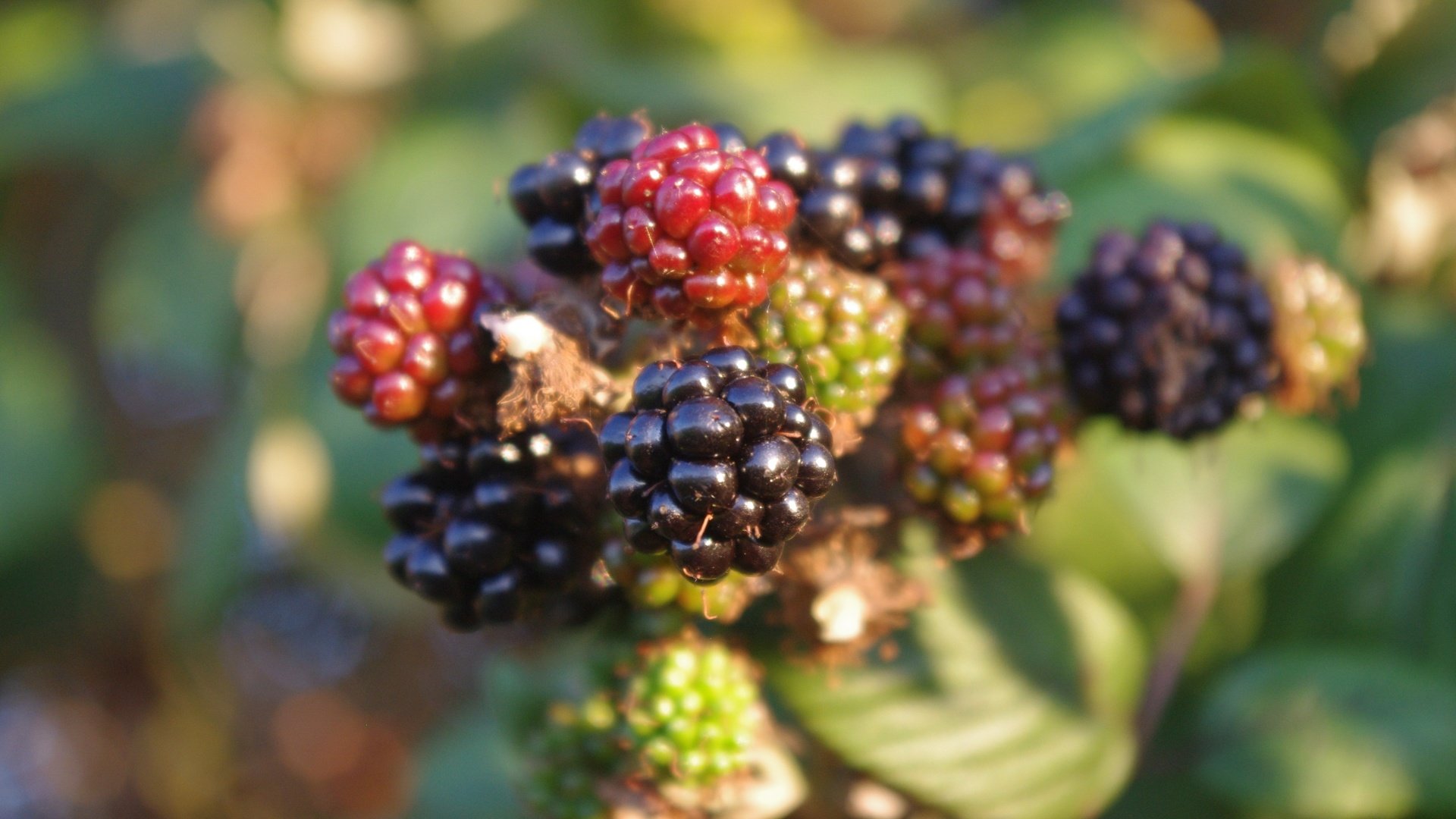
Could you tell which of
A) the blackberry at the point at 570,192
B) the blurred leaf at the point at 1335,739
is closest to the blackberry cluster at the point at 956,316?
the blackberry at the point at 570,192

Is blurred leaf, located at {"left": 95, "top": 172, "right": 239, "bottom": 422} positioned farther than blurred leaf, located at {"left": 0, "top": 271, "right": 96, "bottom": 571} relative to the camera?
No

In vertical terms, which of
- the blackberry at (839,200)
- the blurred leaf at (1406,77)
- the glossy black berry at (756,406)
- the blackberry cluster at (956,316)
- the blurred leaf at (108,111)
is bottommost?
the glossy black berry at (756,406)

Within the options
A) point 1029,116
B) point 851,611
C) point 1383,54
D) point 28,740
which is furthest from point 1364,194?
point 28,740

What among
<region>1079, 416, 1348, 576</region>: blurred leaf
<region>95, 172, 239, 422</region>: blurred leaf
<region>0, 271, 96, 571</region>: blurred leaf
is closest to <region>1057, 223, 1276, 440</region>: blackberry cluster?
<region>1079, 416, 1348, 576</region>: blurred leaf

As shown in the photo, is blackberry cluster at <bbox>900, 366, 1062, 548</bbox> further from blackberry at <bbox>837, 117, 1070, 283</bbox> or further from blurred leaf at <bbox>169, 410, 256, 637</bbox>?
blurred leaf at <bbox>169, 410, 256, 637</bbox>

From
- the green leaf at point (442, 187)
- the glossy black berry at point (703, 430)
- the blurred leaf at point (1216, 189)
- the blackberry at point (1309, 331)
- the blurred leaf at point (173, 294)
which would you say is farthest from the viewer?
the blurred leaf at point (173, 294)

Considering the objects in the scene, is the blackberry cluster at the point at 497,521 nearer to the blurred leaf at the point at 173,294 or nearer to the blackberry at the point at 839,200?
the blackberry at the point at 839,200

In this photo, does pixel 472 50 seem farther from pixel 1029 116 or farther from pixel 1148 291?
pixel 1148 291

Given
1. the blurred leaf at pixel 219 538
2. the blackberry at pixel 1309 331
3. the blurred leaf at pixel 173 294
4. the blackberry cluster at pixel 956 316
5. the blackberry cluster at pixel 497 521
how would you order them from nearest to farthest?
1. the blackberry cluster at pixel 497 521
2. the blackberry cluster at pixel 956 316
3. the blackberry at pixel 1309 331
4. the blurred leaf at pixel 219 538
5. the blurred leaf at pixel 173 294
